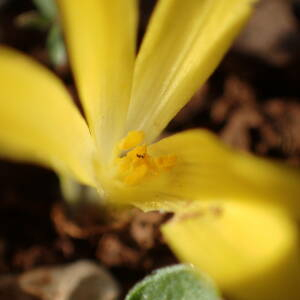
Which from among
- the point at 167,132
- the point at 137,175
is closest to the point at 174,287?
the point at 137,175

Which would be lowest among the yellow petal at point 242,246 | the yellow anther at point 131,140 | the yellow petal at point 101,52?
the yellow anther at point 131,140

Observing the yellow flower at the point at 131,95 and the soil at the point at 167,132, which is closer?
the yellow flower at the point at 131,95

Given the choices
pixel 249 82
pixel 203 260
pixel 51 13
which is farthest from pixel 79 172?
pixel 249 82

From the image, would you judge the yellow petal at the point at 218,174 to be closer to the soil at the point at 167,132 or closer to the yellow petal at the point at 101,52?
the yellow petal at the point at 101,52

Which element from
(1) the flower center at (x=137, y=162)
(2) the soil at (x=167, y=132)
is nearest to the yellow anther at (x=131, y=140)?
(1) the flower center at (x=137, y=162)

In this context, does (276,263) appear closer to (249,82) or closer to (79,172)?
(79,172)

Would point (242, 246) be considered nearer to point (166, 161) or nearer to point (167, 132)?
point (166, 161)

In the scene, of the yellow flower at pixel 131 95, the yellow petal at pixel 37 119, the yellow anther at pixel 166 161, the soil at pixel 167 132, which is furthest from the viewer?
the soil at pixel 167 132

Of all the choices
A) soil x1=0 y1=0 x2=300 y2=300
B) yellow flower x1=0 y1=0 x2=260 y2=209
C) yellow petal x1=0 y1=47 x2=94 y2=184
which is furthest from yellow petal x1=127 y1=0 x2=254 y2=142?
soil x1=0 y1=0 x2=300 y2=300

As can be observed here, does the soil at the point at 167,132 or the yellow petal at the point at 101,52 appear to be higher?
the yellow petal at the point at 101,52
